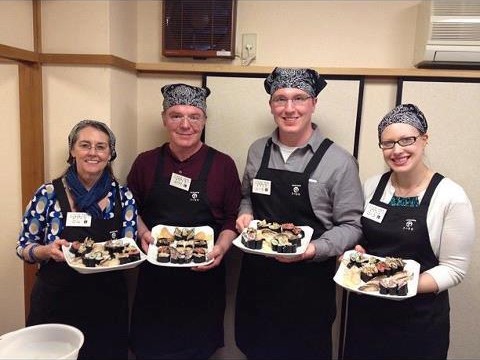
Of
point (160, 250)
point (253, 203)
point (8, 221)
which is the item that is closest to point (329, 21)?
point (253, 203)

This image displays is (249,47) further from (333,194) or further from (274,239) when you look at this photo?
(274,239)

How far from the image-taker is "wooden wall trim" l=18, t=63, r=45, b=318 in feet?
6.98

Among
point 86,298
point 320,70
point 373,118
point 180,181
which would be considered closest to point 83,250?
point 86,298

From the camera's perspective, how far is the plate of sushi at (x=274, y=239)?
5.66 feet

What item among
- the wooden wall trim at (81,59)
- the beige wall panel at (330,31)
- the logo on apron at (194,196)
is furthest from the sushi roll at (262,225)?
the wooden wall trim at (81,59)

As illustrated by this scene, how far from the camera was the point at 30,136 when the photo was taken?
7.09ft

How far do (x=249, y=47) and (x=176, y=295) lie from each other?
1.37m

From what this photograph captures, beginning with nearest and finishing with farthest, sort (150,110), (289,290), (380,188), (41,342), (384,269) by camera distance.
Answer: (41,342) → (384,269) → (380,188) → (289,290) → (150,110)

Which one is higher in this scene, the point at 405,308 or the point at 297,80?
the point at 297,80

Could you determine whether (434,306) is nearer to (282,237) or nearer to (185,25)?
(282,237)

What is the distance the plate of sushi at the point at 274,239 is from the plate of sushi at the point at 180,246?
0.53 feet

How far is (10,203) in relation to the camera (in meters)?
2.23

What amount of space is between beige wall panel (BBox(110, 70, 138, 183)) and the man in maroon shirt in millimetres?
227

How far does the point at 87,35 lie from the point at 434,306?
1.98 meters
